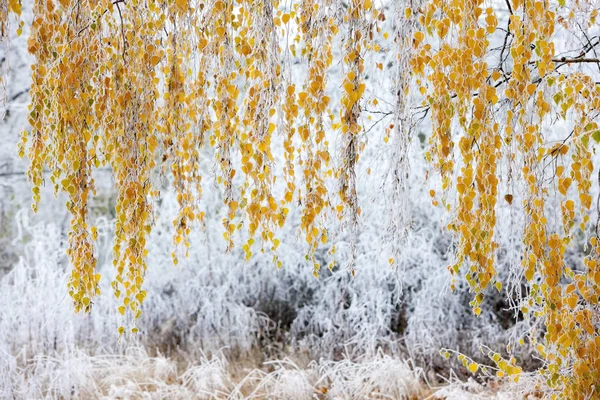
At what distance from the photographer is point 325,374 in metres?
3.81

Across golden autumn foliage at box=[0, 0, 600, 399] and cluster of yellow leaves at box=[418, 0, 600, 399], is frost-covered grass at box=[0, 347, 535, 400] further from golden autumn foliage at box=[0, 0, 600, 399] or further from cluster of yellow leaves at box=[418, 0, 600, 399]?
cluster of yellow leaves at box=[418, 0, 600, 399]

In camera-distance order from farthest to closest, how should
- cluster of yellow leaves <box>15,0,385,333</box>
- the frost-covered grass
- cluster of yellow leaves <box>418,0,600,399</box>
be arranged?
the frost-covered grass → cluster of yellow leaves <box>15,0,385,333</box> → cluster of yellow leaves <box>418,0,600,399</box>

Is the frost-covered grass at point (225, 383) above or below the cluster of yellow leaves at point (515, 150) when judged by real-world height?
below

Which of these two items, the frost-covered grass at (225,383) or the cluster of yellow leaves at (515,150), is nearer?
the cluster of yellow leaves at (515,150)

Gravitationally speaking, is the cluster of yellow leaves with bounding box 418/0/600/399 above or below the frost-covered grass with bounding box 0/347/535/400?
above

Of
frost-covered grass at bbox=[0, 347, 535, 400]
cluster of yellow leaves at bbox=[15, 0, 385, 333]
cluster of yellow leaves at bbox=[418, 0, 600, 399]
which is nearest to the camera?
cluster of yellow leaves at bbox=[418, 0, 600, 399]

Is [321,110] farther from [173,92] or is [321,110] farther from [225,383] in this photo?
[225,383]

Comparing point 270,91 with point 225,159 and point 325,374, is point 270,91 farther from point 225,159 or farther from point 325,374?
point 325,374

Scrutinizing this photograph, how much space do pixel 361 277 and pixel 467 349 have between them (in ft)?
2.72

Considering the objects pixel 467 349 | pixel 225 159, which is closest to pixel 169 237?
pixel 467 349

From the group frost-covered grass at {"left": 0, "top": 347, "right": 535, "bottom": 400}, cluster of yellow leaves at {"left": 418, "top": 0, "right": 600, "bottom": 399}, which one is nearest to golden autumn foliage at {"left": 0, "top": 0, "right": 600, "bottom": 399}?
cluster of yellow leaves at {"left": 418, "top": 0, "right": 600, "bottom": 399}

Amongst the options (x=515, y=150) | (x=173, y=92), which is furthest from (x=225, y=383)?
(x=515, y=150)

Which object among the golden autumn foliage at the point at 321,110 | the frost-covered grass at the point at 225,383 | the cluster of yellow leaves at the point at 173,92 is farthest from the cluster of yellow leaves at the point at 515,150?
the frost-covered grass at the point at 225,383

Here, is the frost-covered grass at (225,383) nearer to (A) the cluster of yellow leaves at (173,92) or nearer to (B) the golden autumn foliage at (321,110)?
(B) the golden autumn foliage at (321,110)
